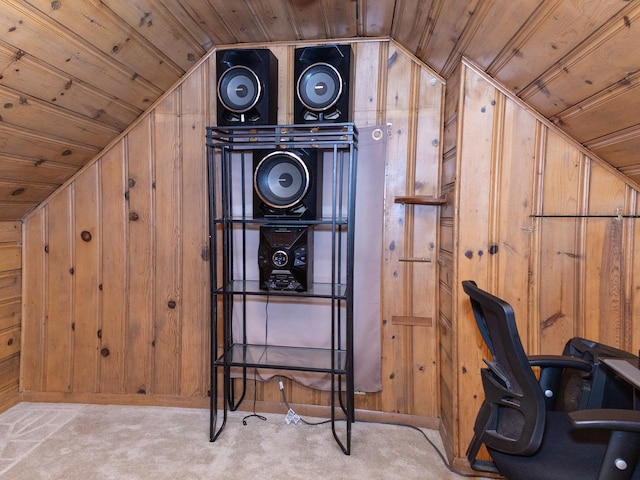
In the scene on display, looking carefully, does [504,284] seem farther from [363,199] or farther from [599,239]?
[363,199]

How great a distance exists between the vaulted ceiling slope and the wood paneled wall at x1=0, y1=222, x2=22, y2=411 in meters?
0.18

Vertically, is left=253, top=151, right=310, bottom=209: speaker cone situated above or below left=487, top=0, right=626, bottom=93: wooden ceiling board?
below

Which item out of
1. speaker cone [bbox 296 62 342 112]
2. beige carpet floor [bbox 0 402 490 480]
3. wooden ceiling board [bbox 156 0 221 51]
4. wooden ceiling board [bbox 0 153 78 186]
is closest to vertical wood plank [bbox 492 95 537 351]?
speaker cone [bbox 296 62 342 112]

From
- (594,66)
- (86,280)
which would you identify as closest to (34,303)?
(86,280)

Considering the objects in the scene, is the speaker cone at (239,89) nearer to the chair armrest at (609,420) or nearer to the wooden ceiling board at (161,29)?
the wooden ceiling board at (161,29)

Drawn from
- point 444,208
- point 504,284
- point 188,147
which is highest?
point 188,147

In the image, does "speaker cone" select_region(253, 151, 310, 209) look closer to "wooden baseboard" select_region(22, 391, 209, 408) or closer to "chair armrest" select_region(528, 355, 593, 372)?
"chair armrest" select_region(528, 355, 593, 372)

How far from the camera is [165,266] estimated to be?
2.71 m

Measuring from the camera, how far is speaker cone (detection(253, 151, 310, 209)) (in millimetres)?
2223

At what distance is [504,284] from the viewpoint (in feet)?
6.79

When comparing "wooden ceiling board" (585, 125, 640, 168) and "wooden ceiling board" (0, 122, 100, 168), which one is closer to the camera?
"wooden ceiling board" (585, 125, 640, 168)

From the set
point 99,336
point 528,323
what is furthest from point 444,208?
point 99,336

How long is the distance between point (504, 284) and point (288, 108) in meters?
1.62

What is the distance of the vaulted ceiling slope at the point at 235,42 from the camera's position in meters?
1.42
